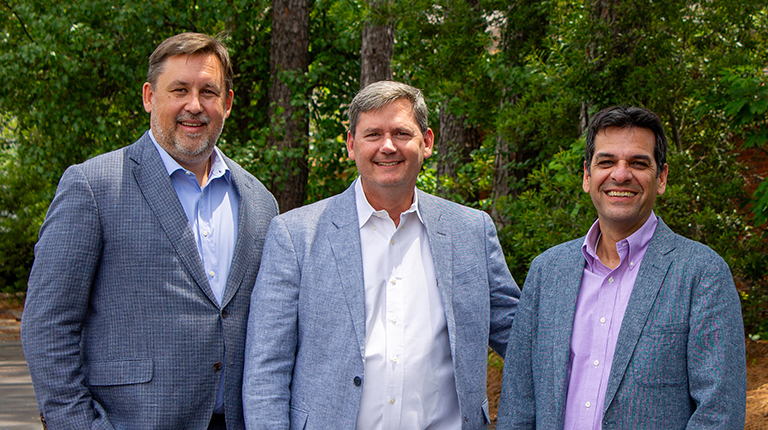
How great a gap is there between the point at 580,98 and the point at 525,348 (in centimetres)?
380

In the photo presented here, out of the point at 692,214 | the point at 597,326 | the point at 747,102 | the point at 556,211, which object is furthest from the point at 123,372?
the point at 692,214

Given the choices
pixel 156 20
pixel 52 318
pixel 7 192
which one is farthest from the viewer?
pixel 7 192

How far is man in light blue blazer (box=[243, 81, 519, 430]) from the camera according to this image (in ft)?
9.43

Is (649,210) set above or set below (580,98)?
below

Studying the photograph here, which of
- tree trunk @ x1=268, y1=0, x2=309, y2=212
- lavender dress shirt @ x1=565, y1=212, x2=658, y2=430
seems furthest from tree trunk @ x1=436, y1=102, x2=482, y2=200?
lavender dress shirt @ x1=565, y1=212, x2=658, y2=430

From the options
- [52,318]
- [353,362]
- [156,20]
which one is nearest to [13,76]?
[156,20]

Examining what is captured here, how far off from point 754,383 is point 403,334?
415cm

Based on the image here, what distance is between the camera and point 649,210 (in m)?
2.84

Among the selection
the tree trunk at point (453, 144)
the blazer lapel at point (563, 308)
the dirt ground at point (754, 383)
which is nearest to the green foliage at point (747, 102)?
the dirt ground at point (754, 383)

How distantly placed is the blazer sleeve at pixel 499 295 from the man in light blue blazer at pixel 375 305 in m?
0.06

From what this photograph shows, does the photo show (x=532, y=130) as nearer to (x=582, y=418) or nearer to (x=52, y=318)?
(x=582, y=418)

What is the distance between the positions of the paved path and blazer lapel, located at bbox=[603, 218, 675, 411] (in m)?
5.53

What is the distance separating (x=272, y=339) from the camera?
2895mm

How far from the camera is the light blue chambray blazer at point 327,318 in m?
2.86
